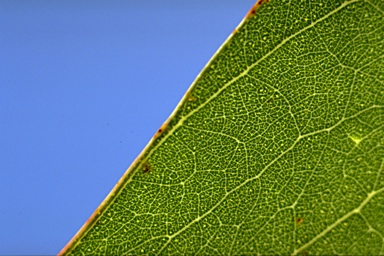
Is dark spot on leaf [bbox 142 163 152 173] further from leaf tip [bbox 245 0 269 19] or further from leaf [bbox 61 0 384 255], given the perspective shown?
leaf tip [bbox 245 0 269 19]

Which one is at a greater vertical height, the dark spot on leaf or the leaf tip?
the leaf tip

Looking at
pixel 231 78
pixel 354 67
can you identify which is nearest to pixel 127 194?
pixel 231 78

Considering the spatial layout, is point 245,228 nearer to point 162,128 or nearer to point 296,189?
point 296,189

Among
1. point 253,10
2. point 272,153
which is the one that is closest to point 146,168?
point 272,153

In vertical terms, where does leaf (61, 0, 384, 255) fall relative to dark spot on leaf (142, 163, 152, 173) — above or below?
below

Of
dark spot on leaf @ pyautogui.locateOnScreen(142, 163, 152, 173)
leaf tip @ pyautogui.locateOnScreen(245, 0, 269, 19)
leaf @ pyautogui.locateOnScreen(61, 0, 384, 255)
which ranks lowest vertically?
leaf @ pyautogui.locateOnScreen(61, 0, 384, 255)

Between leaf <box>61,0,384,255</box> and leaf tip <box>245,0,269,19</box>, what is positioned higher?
leaf tip <box>245,0,269,19</box>

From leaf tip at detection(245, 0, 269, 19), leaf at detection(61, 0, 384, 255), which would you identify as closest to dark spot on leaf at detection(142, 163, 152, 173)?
leaf at detection(61, 0, 384, 255)

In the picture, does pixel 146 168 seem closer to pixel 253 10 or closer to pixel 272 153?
pixel 272 153

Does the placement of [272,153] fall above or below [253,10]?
below
